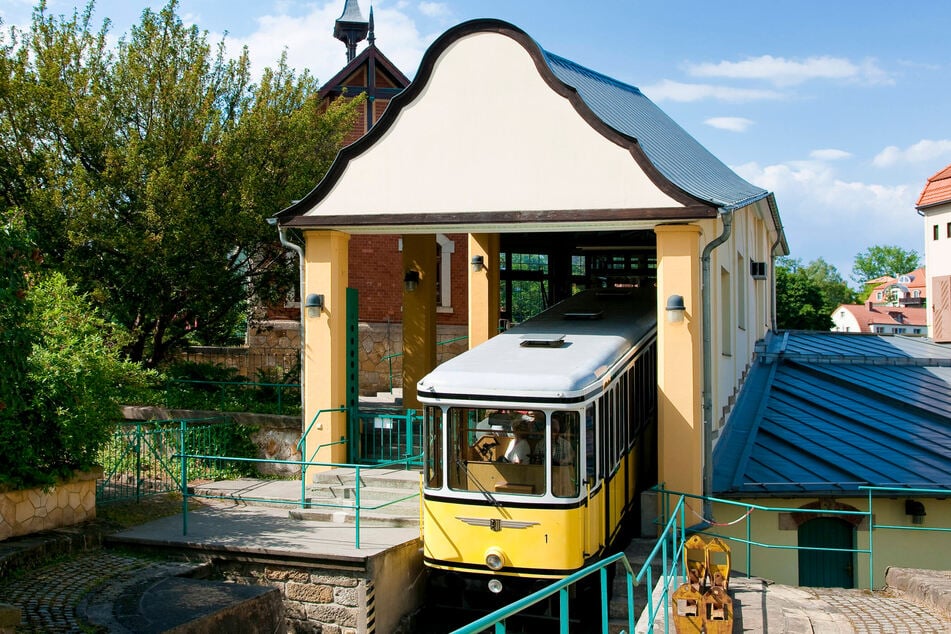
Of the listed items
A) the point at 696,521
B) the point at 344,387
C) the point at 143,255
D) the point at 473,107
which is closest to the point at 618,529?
the point at 696,521

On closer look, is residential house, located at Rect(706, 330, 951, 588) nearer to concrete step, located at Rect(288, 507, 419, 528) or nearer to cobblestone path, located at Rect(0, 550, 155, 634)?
concrete step, located at Rect(288, 507, 419, 528)

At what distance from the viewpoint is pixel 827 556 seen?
567 inches

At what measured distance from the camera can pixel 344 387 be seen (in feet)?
47.1

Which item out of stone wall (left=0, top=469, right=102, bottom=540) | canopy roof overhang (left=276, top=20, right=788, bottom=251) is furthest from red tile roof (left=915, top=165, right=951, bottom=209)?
stone wall (left=0, top=469, right=102, bottom=540)

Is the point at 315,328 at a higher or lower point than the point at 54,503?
higher

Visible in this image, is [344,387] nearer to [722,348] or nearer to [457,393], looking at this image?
[457,393]

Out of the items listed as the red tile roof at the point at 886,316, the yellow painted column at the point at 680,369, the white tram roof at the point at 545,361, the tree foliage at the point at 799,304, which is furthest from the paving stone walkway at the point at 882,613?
the red tile roof at the point at 886,316

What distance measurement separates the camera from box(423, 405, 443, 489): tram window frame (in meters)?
10.3

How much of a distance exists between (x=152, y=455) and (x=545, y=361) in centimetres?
807

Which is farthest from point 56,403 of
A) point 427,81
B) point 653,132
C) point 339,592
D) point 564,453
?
point 653,132

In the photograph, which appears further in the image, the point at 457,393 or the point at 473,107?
the point at 473,107

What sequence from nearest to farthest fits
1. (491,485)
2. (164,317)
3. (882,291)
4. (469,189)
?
(491,485) < (469,189) < (164,317) < (882,291)

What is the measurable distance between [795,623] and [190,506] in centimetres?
877

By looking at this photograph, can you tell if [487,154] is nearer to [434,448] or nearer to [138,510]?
[434,448]
